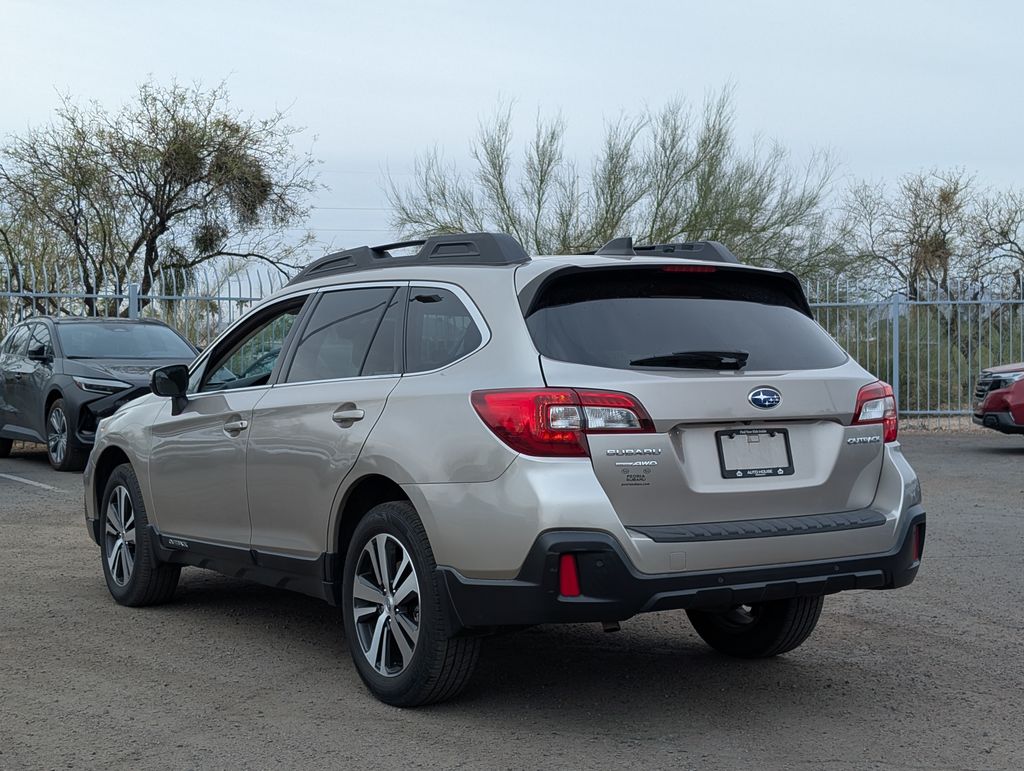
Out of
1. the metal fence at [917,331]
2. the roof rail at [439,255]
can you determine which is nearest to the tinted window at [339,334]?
the roof rail at [439,255]

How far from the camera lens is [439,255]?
5.25 meters

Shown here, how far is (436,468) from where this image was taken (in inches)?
179

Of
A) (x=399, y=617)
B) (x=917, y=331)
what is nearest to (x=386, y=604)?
(x=399, y=617)

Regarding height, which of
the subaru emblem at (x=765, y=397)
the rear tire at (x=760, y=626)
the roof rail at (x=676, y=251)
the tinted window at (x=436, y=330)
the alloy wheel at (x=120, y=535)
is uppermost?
the roof rail at (x=676, y=251)

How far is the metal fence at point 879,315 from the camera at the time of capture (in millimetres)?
18672

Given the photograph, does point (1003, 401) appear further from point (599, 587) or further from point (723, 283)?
point (599, 587)

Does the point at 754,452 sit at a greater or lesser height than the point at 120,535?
greater

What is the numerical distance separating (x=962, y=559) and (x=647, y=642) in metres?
3.24

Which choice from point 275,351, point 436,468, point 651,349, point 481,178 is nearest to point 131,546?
point 275,351

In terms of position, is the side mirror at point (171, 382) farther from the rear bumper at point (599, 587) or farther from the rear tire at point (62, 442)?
the rear tire at point (62, 442)

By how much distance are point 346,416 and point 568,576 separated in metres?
1.31

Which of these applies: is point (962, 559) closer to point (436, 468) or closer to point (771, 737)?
point (771, 737)

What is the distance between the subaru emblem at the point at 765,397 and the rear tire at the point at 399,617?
1.29 meters

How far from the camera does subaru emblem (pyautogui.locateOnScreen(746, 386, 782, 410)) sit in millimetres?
4555
